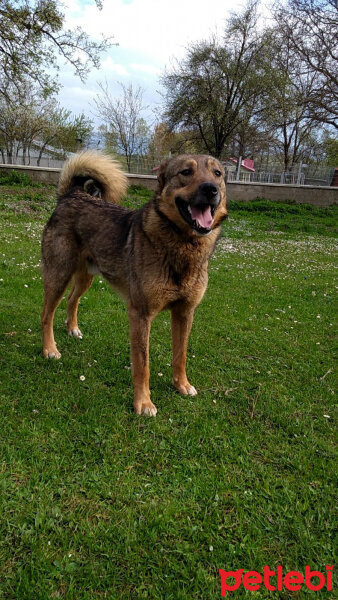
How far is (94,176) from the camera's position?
4473 mm

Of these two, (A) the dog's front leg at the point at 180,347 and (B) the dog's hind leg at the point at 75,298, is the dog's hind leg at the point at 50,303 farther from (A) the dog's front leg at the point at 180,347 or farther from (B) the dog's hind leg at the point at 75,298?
(A) the dog's front leg at the point at 180,347

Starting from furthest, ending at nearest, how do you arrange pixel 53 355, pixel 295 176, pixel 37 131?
1. pixel 37 131
2. pixel 295 176
3. pixel 53 355

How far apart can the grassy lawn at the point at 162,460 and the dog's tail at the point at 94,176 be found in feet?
5.79

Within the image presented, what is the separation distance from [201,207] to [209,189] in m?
0.16

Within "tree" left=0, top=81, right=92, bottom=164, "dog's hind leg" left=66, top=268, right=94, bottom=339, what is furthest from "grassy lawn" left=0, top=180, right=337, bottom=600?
"tree" left=0, top=81, right=92, bottom=164

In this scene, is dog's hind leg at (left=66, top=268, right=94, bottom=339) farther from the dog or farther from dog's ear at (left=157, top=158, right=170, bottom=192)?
dog's ear at (left=157, top=158, right=170, bottom=192)

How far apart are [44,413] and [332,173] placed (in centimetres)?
2816

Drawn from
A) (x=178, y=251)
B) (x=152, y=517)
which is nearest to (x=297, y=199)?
(x=178, y=251)

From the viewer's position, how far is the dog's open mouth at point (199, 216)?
2828 mm

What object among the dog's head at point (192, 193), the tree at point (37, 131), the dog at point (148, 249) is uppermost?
the tree at point (37, 131)

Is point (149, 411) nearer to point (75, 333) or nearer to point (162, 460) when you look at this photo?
point (162, 460)

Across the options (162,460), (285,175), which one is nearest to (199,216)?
(162,460)

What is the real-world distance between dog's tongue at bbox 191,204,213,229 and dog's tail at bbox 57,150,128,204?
6.52 feet

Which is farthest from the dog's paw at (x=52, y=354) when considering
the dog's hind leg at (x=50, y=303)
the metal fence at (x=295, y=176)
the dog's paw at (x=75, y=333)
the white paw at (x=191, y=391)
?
the metal fence at (x=295, y=176)
